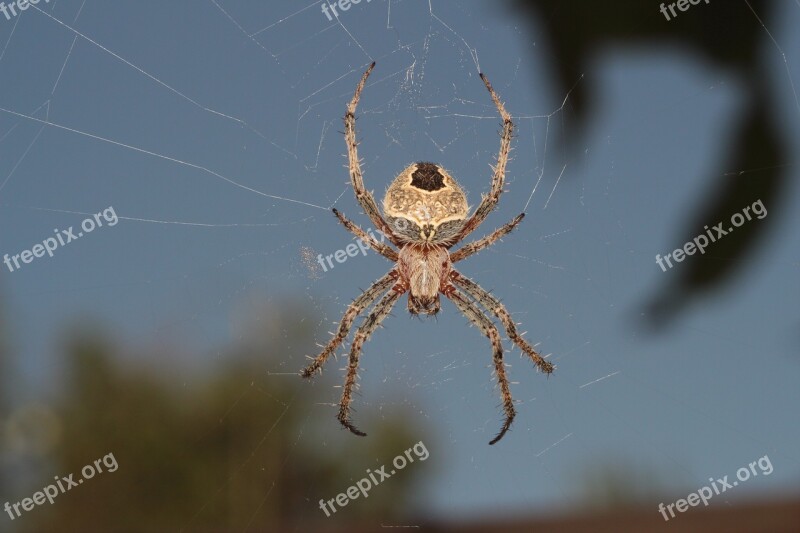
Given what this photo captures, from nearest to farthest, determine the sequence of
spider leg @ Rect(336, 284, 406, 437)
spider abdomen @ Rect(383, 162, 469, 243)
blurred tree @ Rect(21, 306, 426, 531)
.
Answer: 1. spider abdomen @ Rect(383, 162, 469, 243)
2. spider leg @ Rect(336, 284, 406, 437)
3. blurred tree @ Rect(21, 306, 426, 531)

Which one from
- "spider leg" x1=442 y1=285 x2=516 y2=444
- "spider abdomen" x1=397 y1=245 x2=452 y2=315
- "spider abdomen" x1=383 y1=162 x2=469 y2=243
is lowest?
"spider leg" x1=442 y1=285 x2=516 y2=444

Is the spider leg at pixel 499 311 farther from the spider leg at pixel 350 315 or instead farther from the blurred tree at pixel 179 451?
the blurred tree at pixel 179 451

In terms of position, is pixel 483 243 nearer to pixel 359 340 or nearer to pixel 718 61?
pixel 359 340

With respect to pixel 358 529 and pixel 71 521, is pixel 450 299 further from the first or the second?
pixel 71 521

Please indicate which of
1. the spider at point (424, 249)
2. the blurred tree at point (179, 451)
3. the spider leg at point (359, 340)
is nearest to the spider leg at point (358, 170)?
the spider at point (424, 249)

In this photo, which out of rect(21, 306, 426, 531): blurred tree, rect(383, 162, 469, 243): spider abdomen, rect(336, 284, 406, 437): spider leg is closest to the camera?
rect(383, 162, 469, 243): spider abdomen

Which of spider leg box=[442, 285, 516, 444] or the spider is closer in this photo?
the spider

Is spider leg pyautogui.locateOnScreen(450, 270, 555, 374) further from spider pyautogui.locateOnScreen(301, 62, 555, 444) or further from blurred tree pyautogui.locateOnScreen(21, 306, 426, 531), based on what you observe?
blurred tree pyautogui.locateOnScreen(21, 306, 426, 531)

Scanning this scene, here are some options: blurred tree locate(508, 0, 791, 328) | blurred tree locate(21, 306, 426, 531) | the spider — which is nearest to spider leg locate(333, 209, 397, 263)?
the spider
